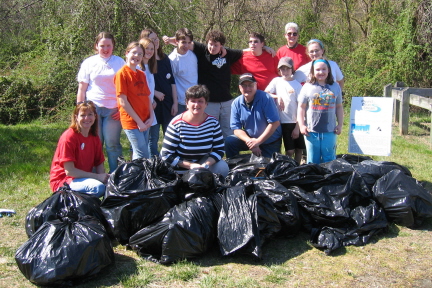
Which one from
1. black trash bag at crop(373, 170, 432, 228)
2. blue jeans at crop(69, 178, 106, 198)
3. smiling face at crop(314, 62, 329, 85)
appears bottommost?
black trash bag at crop(373, 170, 432, 228)

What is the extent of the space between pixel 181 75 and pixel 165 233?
270cm

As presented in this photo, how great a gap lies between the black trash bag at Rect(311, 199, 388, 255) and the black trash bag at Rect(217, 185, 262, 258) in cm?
63

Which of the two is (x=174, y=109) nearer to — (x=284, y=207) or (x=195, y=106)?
(x=195, y=106)

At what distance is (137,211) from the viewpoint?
3.85 metres

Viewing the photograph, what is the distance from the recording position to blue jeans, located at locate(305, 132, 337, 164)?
17.0 feet

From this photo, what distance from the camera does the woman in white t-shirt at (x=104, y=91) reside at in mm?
5184

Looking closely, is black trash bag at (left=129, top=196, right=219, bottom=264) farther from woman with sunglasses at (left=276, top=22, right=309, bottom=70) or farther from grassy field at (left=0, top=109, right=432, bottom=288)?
woman with sunglasses at (left=276, top=22, right=309, bottom=70)

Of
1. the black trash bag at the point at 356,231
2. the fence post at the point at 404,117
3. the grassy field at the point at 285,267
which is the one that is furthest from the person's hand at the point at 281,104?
the fence post at the point at 404,117

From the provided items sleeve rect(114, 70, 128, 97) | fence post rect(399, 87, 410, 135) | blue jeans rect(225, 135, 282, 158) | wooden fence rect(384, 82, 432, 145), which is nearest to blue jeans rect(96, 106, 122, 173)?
sleeve rect(114, 70, 128, 97)

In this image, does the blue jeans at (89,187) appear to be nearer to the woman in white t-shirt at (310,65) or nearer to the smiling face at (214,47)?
the smiling face at (214,47)

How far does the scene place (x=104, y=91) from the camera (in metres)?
5.20

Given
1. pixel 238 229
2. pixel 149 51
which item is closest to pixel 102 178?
pixel 238 229

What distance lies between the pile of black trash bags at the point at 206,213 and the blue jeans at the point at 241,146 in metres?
0.81

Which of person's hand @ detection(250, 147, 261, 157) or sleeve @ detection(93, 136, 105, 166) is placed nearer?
sleeve @ detection(93, 136, 105, 166)
